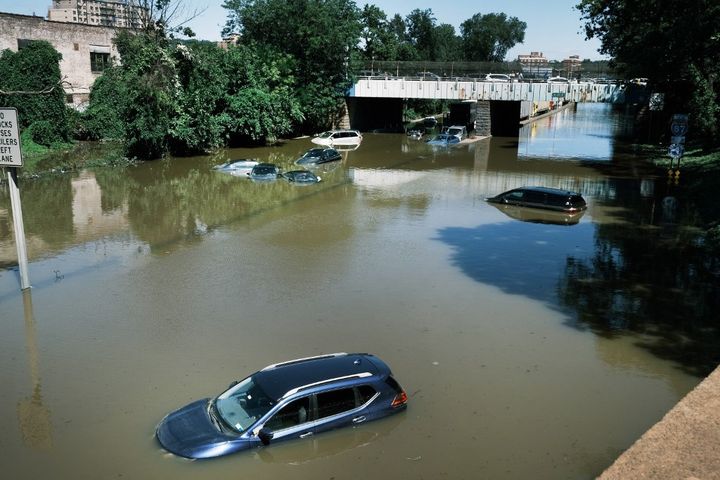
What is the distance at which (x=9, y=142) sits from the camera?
54.4 ft

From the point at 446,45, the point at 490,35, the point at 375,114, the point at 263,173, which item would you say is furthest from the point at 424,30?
the point at 263,173

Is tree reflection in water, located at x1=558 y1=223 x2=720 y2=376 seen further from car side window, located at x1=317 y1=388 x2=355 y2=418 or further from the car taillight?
car side window, located at x1=317 y1=388 x2=355 y2=418

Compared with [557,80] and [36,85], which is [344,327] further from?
[557,80]

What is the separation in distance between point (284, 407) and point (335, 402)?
2.94 ft

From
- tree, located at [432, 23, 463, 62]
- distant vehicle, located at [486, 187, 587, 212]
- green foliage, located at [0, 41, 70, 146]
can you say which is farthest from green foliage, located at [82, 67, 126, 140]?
tree, located at [432, 23, 463, 62]

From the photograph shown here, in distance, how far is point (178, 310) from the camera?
15781mm

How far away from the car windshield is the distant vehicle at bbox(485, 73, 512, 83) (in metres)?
51.6

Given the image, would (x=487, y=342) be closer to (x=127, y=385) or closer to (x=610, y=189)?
(x=127, y=385)

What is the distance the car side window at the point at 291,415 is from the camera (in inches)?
380

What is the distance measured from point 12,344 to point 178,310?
12.1 ft

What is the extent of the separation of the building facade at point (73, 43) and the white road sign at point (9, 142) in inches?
1206

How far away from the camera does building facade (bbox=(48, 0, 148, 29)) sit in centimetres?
4116

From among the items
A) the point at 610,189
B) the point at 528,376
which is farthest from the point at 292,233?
the point at 610,189

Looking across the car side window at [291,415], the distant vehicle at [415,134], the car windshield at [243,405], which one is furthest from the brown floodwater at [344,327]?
the distant vehicle at [415,134]
